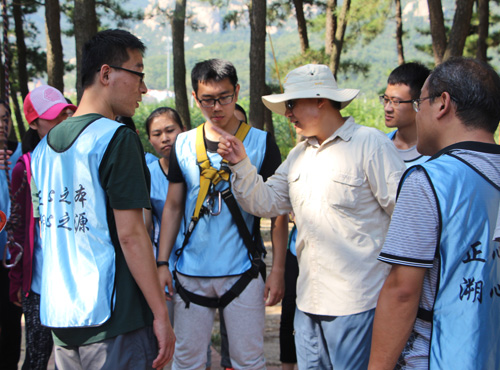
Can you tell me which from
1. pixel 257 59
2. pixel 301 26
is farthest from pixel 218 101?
pixel 301 26

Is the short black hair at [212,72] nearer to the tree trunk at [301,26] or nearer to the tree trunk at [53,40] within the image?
the tree trunk at [53,40]

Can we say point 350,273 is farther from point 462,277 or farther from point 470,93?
point 470,93

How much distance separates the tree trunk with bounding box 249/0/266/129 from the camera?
33.2ft

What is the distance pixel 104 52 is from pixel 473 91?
1506 mm

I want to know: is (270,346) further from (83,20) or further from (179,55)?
(179,55)

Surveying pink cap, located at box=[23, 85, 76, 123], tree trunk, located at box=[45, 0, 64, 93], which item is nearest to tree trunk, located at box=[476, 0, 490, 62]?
tree trunk, located at box=[45, 0, 64, 93]

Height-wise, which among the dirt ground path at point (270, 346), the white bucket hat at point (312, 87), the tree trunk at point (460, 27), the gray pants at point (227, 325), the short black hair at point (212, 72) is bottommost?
the dirt ground path at point (270, 346)

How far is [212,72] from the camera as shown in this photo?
339 centimetres

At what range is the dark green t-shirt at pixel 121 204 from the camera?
2182 mm

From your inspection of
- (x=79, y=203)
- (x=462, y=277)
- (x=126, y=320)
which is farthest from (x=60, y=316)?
(x=462, y=277)

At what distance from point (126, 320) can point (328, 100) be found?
1.54 meters

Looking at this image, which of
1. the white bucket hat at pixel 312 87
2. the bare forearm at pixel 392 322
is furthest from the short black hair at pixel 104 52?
the bare forearm at pixel 392 322

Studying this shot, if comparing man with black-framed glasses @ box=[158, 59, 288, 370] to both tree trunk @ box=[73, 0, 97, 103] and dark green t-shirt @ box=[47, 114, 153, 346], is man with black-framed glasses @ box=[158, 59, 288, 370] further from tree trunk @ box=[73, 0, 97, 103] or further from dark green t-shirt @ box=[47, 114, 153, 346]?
tree trunk @ box=[73, 0, 97, 103]

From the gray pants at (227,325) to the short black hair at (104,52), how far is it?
1.47 meters
